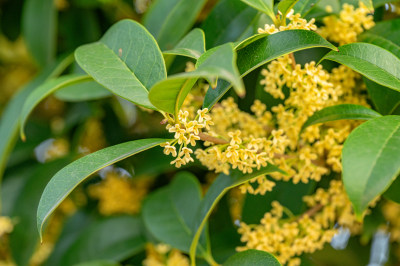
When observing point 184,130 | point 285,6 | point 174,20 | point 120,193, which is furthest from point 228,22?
point 120,193

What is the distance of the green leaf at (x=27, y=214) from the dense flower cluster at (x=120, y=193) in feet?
0.45

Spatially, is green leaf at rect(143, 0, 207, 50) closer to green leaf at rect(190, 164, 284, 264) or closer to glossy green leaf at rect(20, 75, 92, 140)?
glossy green leaf at rect(20, 75, 92, 140)

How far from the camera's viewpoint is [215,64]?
0.46 m

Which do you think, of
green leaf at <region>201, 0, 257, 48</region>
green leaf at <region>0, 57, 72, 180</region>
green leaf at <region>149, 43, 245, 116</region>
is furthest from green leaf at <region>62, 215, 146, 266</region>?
green leaf at <region>149, 43, 245, 116</region>

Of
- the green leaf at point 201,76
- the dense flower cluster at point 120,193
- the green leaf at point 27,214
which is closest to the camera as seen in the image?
the green leaf at point 201,76

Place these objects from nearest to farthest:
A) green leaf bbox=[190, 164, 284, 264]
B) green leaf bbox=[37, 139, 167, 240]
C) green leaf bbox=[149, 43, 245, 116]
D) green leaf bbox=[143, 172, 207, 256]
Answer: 1. green leaf bbox=[149, 43, 245, 116]
2. green leaf bbox=[37, 139, 167, 240]
3. green leaf bbox=[190, 164, 284, 264]
4. green leaf bbox=[143, 172, 207, 256]

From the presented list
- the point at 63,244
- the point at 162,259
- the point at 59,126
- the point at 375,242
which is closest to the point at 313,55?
the point at 162,259

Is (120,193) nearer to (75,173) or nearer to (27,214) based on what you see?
(27,214)

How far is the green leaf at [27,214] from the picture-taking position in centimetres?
119

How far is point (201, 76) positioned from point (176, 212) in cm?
61

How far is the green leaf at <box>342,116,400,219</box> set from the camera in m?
0.48

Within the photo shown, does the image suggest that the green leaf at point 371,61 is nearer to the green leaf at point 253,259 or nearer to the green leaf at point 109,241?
the green leaf at point 253,259

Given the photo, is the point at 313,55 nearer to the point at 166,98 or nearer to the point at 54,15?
the point at 166,98

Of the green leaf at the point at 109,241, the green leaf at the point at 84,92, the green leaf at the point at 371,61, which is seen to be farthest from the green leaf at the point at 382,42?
the green leaf at the point at 109,241
